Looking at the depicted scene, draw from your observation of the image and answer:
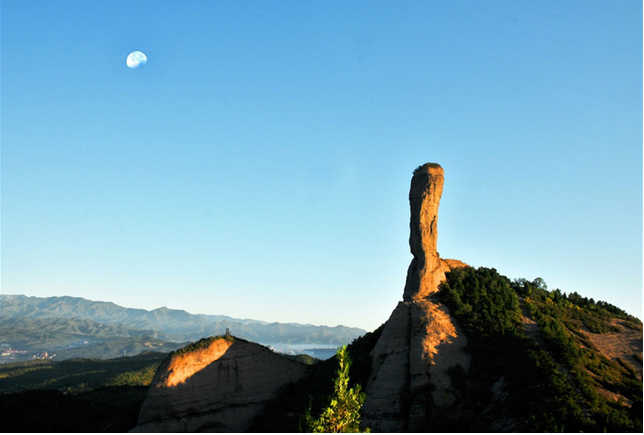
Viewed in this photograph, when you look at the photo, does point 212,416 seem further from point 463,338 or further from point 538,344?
point 538,344

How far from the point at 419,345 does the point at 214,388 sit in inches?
803

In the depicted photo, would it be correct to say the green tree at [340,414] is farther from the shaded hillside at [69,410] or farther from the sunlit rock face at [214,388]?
the shaded hillside at [69,410]

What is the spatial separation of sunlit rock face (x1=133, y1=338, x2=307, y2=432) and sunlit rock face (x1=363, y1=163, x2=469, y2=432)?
1184 cm

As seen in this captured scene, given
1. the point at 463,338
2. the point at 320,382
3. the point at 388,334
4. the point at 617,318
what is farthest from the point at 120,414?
the point at 617,318

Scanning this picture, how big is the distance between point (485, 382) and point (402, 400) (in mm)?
6748

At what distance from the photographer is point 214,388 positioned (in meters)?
46.3

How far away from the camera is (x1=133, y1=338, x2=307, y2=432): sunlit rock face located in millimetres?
43719

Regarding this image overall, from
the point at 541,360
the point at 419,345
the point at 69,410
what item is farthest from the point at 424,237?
the point at 69,410

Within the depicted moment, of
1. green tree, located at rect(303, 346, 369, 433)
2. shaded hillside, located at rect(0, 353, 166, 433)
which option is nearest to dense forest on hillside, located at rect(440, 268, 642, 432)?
green tree, located at rect(303, 346, 369, 433)

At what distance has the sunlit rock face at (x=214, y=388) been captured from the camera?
43719 mm

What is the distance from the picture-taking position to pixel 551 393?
3250 cm

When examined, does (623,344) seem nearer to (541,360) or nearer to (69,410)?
(541,360)

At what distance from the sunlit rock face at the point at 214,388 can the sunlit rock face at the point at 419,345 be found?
11.8 m

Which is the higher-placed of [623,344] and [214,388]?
[623,344]
